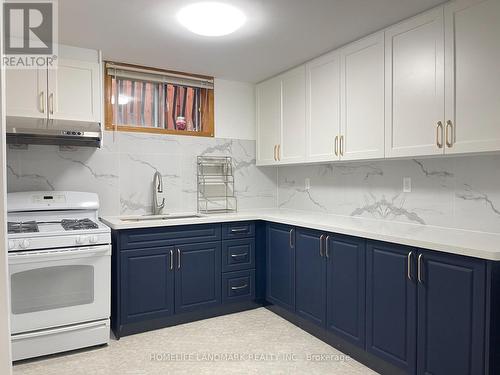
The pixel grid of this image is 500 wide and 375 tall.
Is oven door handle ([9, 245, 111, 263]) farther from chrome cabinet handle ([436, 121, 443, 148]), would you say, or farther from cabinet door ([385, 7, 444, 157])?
chrome cabinet handle ([436, 121, 443, 148])

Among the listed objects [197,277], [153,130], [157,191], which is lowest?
[197,277]

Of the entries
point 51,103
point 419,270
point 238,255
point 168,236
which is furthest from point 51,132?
point 419,270

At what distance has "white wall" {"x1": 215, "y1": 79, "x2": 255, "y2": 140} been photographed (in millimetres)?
3842

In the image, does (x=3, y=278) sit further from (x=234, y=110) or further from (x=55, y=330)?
(x=234, y=110)

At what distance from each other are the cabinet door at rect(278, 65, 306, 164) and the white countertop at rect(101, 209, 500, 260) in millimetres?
632

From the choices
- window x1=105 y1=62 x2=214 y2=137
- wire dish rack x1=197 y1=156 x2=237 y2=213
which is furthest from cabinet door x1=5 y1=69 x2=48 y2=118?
wire dish rack x1=197 y1=156 x2=237 y2=213

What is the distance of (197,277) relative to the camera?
308 cm

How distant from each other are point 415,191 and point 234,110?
2.04 m

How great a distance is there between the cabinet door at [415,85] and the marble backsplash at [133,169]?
1.78 metres

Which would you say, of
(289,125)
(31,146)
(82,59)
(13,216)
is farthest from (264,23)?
→ (13,216)

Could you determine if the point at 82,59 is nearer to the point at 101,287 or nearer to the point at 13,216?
the point at 13,216

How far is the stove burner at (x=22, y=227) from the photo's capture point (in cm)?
245

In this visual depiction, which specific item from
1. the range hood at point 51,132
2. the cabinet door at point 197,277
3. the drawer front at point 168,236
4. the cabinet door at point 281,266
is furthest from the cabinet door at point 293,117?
the range hood at point 51,132

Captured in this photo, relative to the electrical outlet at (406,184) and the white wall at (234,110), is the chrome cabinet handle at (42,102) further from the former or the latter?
the electrical outlet at (406,184)
